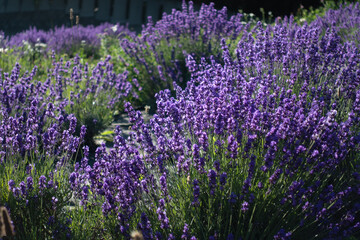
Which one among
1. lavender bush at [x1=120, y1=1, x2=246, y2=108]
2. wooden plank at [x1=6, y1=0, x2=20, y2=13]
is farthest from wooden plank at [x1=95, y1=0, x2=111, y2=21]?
lavender bush at [x1=120, y1=1, x2=246, y2=108]

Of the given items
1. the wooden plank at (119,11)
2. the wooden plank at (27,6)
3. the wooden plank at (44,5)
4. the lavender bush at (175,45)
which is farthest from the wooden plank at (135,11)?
the lavender bush at (175,45)

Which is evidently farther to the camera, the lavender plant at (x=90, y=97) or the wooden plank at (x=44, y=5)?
the wooden plank at (x=44, y=5)

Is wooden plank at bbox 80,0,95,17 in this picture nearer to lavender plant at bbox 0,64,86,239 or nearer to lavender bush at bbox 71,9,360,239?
lavender plant at bbox 0,64,86,239

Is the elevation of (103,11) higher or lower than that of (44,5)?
lower

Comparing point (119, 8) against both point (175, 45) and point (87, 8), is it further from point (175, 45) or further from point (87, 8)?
point (175, 45)

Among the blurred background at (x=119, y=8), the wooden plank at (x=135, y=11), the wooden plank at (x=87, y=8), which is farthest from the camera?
the wooden plank at (x=135, y=11)

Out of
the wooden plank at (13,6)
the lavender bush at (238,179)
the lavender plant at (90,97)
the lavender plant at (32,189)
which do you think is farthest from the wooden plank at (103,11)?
the lavender bush at (238,179)

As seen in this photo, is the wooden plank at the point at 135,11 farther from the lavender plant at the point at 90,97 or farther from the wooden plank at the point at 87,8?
the lavender plant at the point at 90,97

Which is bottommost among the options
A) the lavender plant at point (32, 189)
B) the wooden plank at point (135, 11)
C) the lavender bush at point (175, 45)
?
the lavender plant at point (32, 189)

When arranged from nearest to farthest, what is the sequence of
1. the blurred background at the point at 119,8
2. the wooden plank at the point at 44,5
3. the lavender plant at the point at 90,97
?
the lavender plant at the point at 90,97 → the blurred background at the point at 119,8 → the wooden plank at the point at 44,5

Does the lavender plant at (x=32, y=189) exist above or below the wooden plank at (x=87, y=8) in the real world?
below

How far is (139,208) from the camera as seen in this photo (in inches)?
91.1

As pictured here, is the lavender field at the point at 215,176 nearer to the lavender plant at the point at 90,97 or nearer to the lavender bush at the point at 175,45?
the lavender plant at the point at 90,97

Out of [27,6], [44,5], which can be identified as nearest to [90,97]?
[27,6]
